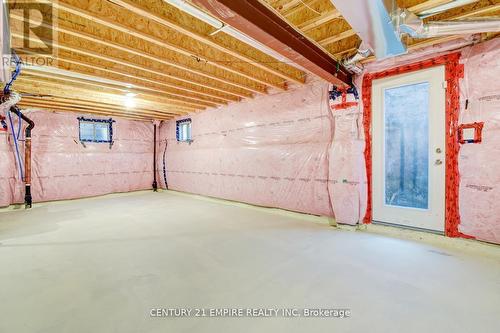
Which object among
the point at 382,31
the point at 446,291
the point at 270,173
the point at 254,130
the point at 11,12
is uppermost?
the point at 11,12

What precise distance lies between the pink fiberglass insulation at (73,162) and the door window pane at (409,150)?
6.73 meters

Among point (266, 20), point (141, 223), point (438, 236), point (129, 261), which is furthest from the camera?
point (141, 223)

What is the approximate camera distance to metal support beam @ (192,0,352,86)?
5.71 ft

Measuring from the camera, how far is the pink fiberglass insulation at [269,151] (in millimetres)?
3912

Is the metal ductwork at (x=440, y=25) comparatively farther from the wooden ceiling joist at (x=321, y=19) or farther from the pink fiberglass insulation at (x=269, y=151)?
the pink fiberglass insulation at (x=269, y=151)

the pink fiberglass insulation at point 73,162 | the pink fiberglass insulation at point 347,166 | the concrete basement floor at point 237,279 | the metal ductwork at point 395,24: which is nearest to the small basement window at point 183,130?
the pink fiberglass insulation at point 73,162

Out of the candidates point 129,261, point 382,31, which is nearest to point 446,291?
point 382,31

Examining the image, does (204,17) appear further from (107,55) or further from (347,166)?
(347,166)

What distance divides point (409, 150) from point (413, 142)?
17cm

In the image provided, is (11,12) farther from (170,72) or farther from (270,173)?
(270,173)

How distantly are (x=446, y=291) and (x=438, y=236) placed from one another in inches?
49.4

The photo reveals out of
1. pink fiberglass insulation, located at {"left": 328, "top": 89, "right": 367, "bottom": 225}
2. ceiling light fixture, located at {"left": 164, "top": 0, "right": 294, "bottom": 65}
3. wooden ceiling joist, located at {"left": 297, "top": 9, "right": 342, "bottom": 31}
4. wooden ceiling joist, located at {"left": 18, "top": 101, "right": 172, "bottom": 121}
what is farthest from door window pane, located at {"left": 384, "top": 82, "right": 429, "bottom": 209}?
wooden ceiling joist, located at {"left": 18, "top": 101, "right": 172, "bottom": 121}

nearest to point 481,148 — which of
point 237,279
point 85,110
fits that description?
point 237,279

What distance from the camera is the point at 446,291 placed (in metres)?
1.80
